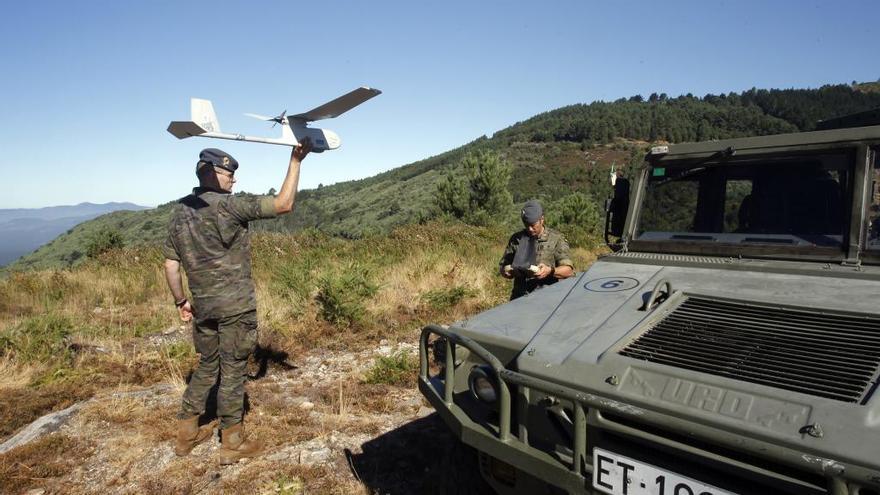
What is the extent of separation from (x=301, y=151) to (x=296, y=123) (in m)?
0.74

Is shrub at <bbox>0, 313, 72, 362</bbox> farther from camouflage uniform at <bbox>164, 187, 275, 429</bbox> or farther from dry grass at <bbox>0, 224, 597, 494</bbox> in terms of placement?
camouflage uniform at <bbox>164, 187, 275, 429</bbox>

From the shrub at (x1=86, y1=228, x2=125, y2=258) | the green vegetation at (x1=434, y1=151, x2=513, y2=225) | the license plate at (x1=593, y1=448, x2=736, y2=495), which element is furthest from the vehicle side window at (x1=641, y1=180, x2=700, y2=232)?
the green vegetation at (x1=434, y1=151, x2=513, y2=225)

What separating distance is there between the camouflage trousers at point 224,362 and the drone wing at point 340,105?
1612 mm

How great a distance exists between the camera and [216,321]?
3.76 metres

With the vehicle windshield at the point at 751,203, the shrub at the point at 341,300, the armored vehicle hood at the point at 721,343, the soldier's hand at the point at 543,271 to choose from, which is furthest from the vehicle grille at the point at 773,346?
the shrub at the point at 341,300

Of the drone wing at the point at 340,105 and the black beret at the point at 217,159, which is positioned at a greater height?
the drone wing at the point at 340,105

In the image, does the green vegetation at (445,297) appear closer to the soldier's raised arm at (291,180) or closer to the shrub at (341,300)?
the shrub at (341,300)

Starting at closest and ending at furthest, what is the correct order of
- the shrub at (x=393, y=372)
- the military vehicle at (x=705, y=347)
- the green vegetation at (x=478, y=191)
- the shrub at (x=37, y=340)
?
the military vehicle at (x=705, y=347) → the shrub at (x=393, y=372) → the shrub at (x=37, y=340) → the green vegetation at (x=478, y=191)

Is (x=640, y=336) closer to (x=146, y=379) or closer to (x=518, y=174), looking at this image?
(x=146, y=379)

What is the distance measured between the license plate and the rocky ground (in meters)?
1.34

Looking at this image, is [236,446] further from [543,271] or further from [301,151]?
[543,271]

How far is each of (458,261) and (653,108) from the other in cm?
8502

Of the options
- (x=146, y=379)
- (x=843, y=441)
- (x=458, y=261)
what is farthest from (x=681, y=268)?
(x=458, y=261)

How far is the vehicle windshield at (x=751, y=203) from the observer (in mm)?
2930
